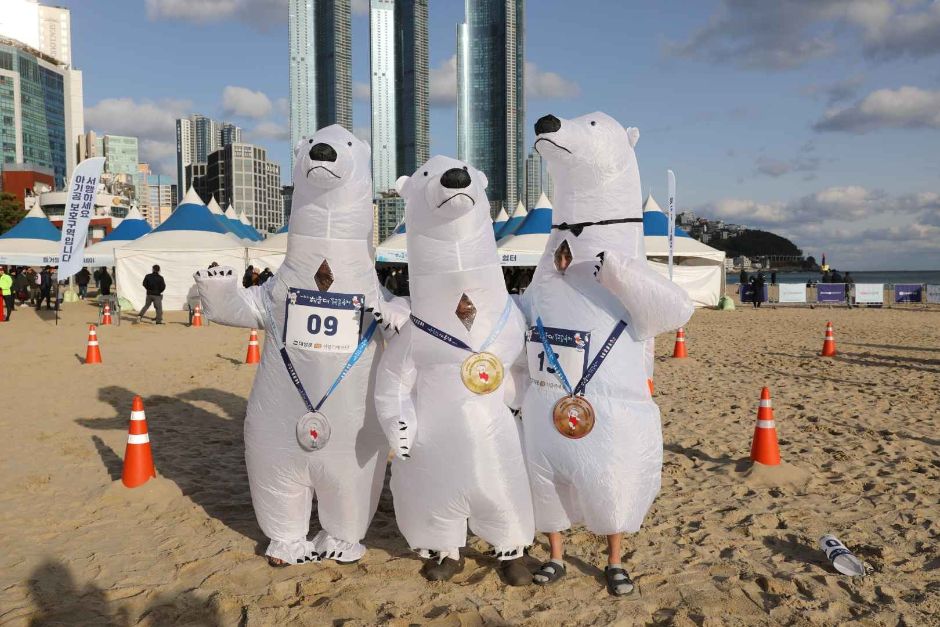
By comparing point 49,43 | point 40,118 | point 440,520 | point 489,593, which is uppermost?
point 49,43

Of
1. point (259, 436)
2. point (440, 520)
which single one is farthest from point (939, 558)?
point (259, 436)

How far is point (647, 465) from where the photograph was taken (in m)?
3.27

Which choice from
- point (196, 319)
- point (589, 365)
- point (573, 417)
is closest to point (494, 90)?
point (196, 319)

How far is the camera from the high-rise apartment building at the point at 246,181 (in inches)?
4545

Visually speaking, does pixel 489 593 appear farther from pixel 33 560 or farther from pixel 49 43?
pixel 49 43

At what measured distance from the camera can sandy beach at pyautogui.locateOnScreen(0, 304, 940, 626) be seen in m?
3.19

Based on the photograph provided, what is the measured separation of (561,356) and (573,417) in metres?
0.31

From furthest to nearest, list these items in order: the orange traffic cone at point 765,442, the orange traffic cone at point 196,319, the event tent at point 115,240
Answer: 1. the event tent at point 115,240
2. the orange traffic cone at point 196,319
3. the orange traffic cone at point 765,442

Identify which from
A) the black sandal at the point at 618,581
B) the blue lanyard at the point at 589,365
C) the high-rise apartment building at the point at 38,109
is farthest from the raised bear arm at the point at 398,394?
the high-rise apartment building at the point at 38,109

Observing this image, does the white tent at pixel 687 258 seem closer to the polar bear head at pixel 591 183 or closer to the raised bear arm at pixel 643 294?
the polar bear head at pixel 591 183

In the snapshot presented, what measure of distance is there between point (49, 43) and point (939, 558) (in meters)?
153

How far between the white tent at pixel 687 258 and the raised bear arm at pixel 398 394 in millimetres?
17515

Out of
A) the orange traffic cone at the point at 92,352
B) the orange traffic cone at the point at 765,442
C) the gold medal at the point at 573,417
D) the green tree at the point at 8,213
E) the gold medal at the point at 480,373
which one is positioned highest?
the green tree at the point at 8,213

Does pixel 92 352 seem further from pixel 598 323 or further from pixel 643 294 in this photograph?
pixel 643 294
